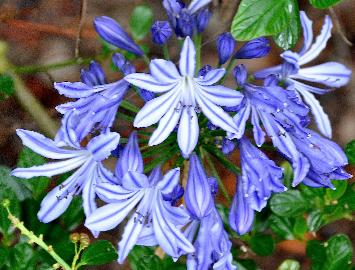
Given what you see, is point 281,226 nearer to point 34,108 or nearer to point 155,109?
point 155,109

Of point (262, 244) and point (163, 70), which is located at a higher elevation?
point (163, 70)

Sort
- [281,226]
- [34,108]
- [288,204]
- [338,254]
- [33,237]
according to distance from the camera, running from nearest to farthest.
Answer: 1. [33,237]
2. [338,254]
3. [288,204]
4. [281,226]
5. [34,108]

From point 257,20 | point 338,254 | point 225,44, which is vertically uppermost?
point 257,20

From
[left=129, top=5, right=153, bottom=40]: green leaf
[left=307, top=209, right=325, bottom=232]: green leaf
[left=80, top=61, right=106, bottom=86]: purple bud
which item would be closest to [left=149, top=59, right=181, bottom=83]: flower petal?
[left=80, top=61, right=106, bottom=86]: purple bud

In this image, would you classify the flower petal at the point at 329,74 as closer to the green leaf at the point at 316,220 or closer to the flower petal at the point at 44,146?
the green leaf at the point at 316,220

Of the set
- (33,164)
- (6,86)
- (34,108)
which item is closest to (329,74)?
(33,164)

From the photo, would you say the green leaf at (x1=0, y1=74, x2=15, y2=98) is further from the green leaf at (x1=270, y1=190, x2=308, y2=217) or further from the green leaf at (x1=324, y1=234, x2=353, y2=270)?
the green leaf at (x1=324, y1=234, x2=353, y2=270)
